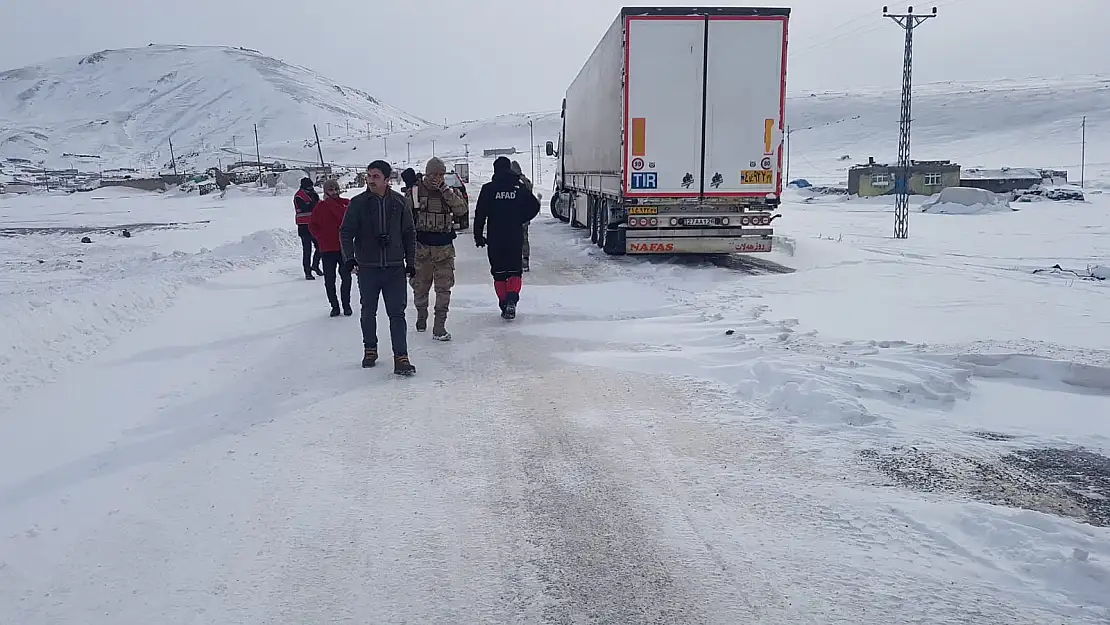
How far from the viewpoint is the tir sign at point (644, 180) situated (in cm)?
1413

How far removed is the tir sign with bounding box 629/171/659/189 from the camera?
14.1 m

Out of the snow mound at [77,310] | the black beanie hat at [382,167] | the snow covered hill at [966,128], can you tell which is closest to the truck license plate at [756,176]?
the black beanie hat at [382,167]

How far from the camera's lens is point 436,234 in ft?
29.9

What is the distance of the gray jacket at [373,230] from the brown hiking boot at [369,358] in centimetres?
80

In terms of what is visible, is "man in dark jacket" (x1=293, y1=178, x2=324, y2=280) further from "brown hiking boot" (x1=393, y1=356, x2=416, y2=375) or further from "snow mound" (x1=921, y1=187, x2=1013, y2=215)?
"snow mound" (x1=921, y1=187, x2=1013, y2=215)

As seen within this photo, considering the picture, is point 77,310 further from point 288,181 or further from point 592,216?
point 288,181

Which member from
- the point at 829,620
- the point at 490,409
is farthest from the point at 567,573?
the point at 490,409

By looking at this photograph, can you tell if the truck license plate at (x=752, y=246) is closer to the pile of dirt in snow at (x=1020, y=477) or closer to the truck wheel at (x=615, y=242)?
the truck wheel at (x=615, y=242)

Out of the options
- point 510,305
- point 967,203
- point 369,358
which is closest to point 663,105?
point 510,305

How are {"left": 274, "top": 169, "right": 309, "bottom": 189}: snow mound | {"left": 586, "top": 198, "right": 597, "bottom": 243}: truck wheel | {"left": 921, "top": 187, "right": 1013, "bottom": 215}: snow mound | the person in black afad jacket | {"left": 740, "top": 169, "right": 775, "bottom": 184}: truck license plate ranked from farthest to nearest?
{"left": 274, "top": 169, "right": 309, "bottom": 189}: snow mound
{"left": 921, "top": 187, "right": 1013, "bottom": 215}: snow mound
{"left": 586, "top": 198, "right": 597, "bottom": 243}: truck wheel
{"left": 740, "top": 169, "right": 775, "bottom": 184}: truck license plate
the person in black afad jacket

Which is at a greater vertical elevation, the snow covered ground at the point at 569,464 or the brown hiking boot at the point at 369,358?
the brown hiking boot at the point at 369,358

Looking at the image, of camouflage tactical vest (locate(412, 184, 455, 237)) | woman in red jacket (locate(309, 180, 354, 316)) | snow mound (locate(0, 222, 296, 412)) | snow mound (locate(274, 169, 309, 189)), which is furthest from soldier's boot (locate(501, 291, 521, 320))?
snow mound (locate(274, 169, 309, 189))

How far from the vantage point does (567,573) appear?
12.6 feet

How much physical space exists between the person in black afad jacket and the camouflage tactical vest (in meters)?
0.86
